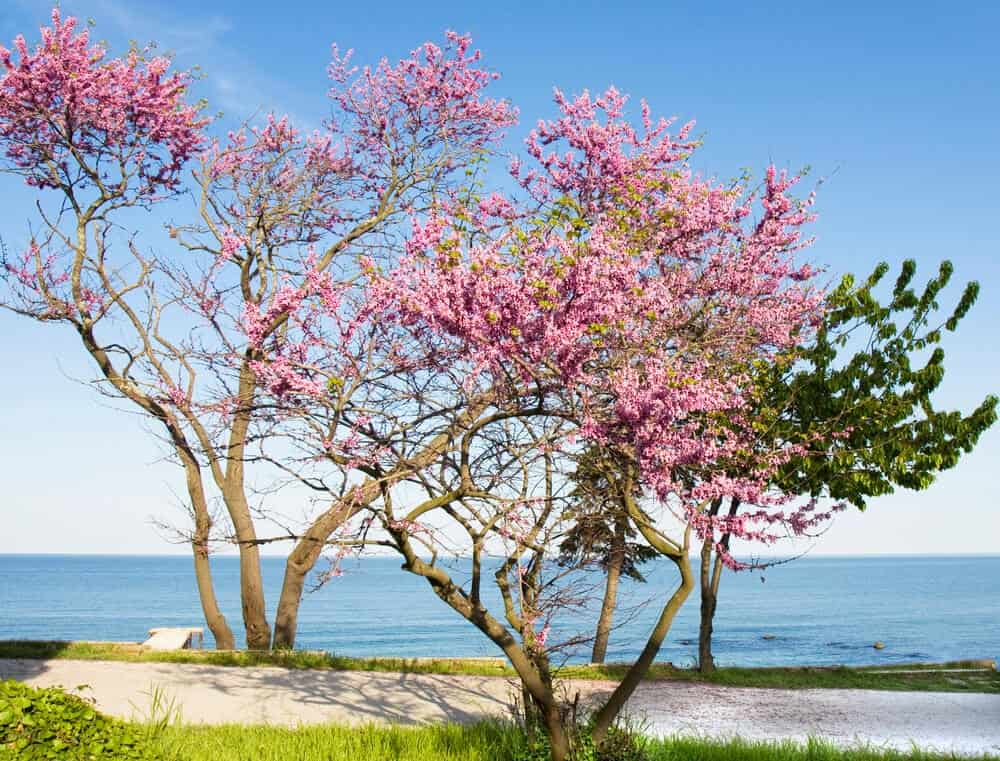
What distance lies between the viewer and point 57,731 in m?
6.64

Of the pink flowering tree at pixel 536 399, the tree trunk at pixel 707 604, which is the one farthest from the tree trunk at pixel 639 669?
the tree trunk at pixel 707 604

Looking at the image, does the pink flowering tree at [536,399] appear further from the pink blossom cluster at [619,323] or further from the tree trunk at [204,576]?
the tree trunk at [204,576]

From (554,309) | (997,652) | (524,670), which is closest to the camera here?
(554,309)

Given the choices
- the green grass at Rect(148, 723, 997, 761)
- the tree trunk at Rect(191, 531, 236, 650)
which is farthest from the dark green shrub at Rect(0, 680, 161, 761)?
the tree trunk at Rect(191, 531, 236, 650)

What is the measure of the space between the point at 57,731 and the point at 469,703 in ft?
26.1

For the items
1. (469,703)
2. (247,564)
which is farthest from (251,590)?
(469,703)

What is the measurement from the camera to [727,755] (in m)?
10.1

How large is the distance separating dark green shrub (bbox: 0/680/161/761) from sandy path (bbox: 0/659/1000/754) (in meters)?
4.93

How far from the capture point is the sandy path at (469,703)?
12453 millimetres

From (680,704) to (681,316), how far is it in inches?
247

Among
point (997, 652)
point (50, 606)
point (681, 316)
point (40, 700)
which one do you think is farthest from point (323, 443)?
point (50, 606)

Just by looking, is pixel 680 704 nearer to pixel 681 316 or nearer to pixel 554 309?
pixel 681 316

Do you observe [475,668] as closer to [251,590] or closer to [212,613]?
[251,590]

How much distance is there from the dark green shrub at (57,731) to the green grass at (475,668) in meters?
9.89
